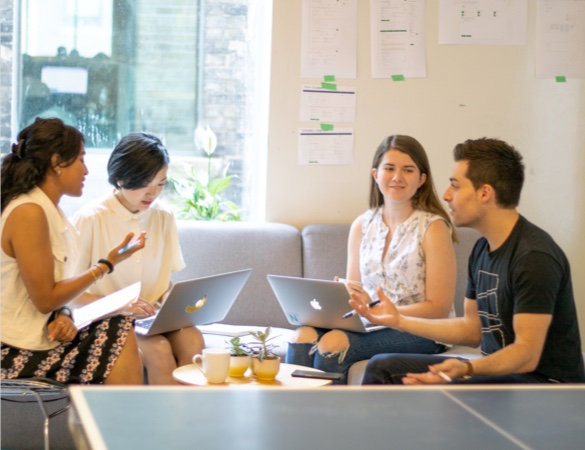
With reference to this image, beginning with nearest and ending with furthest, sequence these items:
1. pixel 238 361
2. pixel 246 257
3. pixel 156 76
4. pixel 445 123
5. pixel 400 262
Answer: pixel 238 361
pixel 400 262
pixel 246 257
pixel 445 123
pixel 156 76

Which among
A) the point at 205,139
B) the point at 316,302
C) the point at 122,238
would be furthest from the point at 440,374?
the point at 205,139

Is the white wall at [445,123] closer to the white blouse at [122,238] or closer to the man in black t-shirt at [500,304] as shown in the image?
the white blouse at [122,238]

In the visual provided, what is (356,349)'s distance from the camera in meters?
3.29

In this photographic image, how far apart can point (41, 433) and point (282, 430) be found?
2215 mm

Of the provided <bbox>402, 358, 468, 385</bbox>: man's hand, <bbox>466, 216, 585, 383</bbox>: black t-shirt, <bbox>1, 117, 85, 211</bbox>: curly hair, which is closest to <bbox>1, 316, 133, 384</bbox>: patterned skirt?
<bbox>1, 117, 85, 211</bbox>: curly hair

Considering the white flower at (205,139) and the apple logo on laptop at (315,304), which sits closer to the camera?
the apple logo on laptop at (315,304)

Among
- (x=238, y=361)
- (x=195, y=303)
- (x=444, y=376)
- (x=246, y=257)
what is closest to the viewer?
(x=444, y=376)

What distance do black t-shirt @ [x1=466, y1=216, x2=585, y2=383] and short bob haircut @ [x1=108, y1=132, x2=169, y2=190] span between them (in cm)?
140

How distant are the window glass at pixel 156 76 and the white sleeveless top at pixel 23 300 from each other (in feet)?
5.02

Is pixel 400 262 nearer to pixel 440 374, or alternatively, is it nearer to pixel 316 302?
pixel 316 302

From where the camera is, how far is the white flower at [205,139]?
14.9 ft

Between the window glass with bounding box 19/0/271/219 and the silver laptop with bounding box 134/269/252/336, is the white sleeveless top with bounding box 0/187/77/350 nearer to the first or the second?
the silver laptop with bounding box 134/269/252/336

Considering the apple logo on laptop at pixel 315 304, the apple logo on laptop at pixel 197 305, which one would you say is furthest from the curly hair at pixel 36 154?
the apple logo on laptop at pixel 315 304

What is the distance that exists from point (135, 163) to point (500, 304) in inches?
59.9
